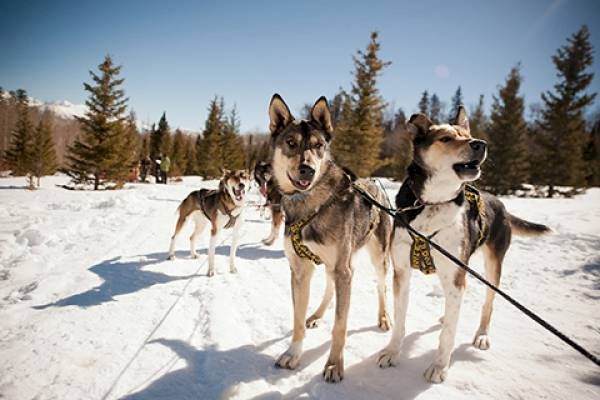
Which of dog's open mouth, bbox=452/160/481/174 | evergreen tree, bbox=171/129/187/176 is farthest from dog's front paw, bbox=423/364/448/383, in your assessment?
evergreen tree, bbox=171/129/187/176

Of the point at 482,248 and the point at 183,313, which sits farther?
the point at 183,313

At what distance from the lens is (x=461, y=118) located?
3.38 meters

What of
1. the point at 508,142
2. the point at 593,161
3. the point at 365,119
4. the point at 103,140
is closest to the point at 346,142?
the point at 365,119

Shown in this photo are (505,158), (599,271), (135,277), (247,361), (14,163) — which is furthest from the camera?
(14,163)

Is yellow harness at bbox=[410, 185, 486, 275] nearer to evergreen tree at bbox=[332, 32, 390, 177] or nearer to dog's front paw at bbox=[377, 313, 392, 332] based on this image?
dog's front paw at bbox=[377, 313, 392, 332]

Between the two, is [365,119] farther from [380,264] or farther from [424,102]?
[424,102]

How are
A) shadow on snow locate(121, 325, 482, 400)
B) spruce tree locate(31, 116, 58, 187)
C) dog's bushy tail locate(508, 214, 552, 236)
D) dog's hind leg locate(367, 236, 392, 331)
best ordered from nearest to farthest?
shadow on snow locate(121, 325, 482, 400) → dog's hind leg locate(367, 236, 392, 331) → dog's bushy tail locate(508, 214, 552, 236) → spruce tree locate(31, 116, 58, 187)

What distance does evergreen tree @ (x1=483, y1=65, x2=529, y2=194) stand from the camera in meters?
24.9

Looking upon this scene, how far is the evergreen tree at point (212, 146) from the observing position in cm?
4056

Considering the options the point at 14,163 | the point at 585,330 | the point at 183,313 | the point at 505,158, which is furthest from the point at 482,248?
the point at 14,163

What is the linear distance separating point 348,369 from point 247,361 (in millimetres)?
1098

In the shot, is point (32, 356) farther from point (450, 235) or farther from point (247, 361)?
point (450, 235)

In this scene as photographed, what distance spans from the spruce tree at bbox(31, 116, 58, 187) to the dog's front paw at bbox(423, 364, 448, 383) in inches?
1198

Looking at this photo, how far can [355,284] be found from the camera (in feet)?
17.9
